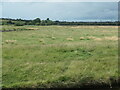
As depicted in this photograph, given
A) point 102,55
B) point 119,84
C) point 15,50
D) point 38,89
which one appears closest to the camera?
point 38,89

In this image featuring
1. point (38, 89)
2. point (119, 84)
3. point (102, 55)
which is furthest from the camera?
point (102, 55)

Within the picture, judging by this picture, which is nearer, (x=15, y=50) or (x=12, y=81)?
(x=12, y=81)

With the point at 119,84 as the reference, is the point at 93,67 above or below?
above

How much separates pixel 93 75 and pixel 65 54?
148 inches

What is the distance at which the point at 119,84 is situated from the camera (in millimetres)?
9000

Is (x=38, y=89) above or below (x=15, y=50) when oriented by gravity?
below

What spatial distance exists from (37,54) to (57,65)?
8.42 ft

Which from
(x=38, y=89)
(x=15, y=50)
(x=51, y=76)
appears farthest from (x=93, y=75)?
(x=15, y=50)

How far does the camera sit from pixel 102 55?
12352 mm

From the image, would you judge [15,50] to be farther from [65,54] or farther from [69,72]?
[69,72]

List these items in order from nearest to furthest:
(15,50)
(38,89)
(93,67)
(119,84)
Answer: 1. (38,89)
2. (119,84)
3. (93,67)
4. (15,50)

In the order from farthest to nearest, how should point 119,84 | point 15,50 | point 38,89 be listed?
point 15,50, point 119,84, point 38,89

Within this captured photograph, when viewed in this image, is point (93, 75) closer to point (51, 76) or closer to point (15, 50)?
point (51, 76)

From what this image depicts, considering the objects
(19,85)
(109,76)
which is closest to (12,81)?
(19,85)
